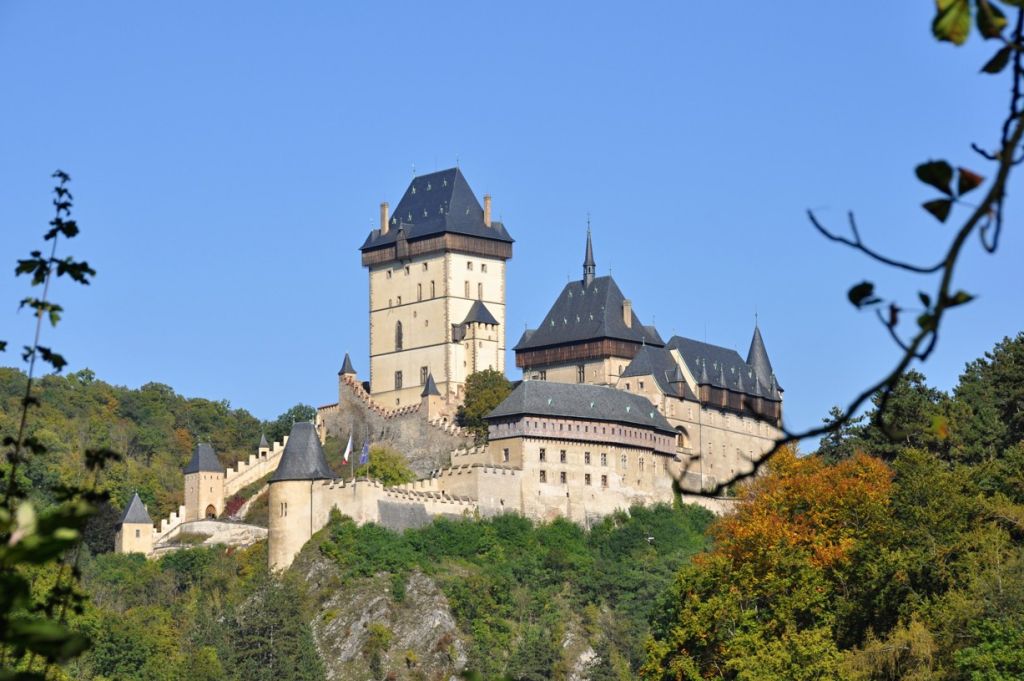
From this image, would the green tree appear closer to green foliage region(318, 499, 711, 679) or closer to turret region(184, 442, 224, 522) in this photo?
turret region(184, 442, 224, 522)

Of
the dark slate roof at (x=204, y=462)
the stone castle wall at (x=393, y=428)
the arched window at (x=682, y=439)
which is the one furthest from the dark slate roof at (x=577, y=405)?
the dark slate roof at (x=204, y=462)

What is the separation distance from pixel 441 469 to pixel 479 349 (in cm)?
1100

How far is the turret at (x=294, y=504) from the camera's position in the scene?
68.8 m

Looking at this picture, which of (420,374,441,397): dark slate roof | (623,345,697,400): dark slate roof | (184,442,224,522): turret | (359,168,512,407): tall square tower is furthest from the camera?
(359,168,512,407): tall square tower

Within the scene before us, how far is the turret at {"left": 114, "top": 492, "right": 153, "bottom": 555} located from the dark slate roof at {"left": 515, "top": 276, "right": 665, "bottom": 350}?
19.5m

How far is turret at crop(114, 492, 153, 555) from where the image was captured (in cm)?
7575

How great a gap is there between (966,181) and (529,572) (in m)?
63.5

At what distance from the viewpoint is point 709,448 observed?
81938 mm

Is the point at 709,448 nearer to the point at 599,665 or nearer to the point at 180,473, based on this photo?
the point at 599,665

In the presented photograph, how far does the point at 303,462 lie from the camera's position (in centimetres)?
7050

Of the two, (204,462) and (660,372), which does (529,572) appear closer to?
(660,372)

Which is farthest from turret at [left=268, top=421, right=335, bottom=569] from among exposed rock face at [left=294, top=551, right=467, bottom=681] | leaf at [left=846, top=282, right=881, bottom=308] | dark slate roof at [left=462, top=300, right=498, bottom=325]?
leaf at [left=846, top=282, right=881, bottom=308]

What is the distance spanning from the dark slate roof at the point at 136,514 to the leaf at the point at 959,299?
7328cm

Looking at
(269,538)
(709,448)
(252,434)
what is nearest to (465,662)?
(269,538)
